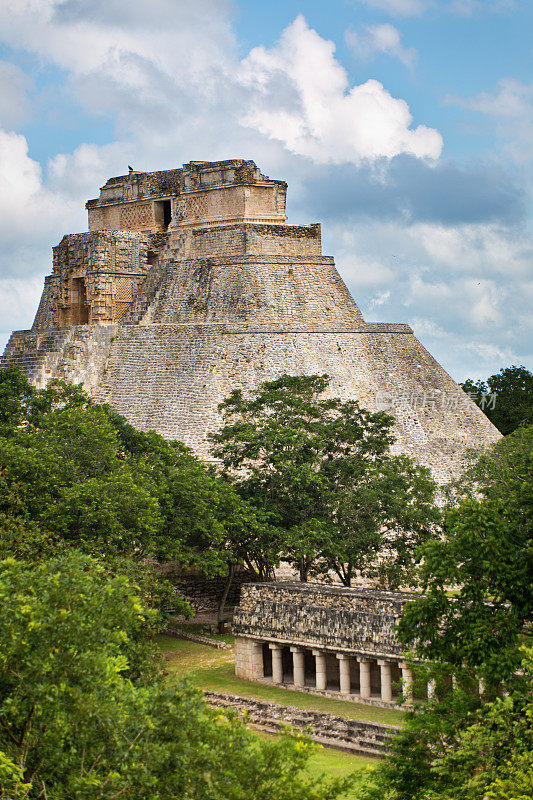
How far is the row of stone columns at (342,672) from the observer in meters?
20.0

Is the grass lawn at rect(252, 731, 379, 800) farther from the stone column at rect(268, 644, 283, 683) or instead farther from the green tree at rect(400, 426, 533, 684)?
the green tree at rect(400, 426, 533, 684)

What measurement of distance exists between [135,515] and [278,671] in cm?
461

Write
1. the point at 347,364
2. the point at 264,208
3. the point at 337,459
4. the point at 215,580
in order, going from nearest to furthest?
the point at 337,459, the point at 215,580, the point at 347,364, the point at 264,208

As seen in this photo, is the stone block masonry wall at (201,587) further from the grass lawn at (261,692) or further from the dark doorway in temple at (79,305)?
the dark doorway in temple at (79,305)

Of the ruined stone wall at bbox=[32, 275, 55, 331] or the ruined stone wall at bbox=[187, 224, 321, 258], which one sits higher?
the ruined stone wall at bbox=[187, 224, 321, 258]

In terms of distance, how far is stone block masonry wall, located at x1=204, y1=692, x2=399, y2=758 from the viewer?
58.8 feet

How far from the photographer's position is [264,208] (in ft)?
133

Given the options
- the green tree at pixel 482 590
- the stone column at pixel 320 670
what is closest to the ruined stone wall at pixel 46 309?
the stone column at pixel 320 670

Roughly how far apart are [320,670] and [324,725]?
7.99 feet

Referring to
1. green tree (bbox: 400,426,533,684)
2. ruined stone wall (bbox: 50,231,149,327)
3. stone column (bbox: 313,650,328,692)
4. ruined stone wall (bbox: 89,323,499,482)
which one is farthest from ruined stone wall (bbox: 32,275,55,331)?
green tree (bbox: 400,426,533,684)

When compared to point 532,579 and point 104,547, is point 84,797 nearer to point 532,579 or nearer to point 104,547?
point 532,579

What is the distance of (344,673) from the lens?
20.8m

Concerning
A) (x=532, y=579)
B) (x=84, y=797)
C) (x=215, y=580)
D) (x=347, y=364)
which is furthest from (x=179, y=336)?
(x=84, y=797)

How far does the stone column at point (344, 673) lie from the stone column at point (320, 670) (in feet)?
1.73
